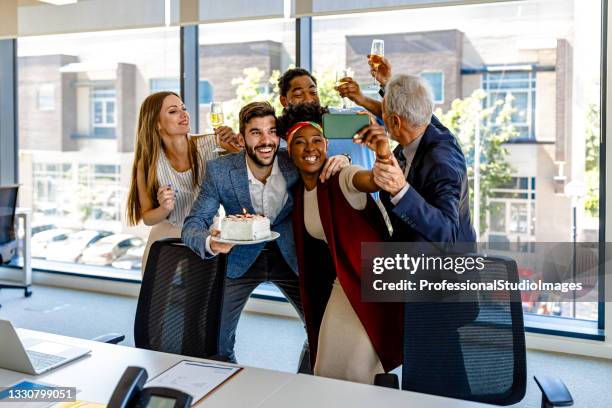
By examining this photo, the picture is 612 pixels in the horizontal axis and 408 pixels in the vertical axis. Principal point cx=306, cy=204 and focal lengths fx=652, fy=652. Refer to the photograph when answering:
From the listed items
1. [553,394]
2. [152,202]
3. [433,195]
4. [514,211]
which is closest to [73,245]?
[152,202]

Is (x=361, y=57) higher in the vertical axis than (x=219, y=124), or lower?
higher

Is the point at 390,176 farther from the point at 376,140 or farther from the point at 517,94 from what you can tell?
the point at 517,94

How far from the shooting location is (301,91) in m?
3.23

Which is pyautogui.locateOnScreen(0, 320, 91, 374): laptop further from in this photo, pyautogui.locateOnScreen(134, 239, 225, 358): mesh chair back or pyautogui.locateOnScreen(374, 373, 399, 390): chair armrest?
pyautogui.locateOnScreen(374, 373, 399, 390): chair armrest

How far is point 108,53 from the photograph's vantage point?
5.57 m

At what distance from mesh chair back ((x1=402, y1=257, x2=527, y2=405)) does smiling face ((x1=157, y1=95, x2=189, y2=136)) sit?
1.59m

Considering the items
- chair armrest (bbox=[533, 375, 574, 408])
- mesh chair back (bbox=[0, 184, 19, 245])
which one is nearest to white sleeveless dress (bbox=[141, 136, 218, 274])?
chair armrest (bbox=[533, 375, 574, 408])

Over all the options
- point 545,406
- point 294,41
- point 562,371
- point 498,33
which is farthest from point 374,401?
point 294,41

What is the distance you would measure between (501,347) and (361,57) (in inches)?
121

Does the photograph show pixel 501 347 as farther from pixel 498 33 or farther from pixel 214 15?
pixel 214 15

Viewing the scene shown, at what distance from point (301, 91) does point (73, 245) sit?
3647 millimetres

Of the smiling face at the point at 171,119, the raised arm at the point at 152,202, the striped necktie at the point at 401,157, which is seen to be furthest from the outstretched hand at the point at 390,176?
the smiling face at the point at 171,119

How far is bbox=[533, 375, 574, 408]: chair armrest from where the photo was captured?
1.70 m

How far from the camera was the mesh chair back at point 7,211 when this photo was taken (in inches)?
193
